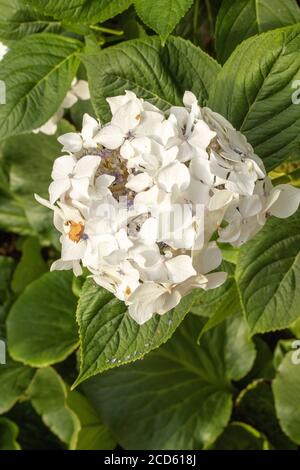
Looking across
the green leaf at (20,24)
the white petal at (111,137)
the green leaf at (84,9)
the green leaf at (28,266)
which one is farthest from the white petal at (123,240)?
the green leaf at (28,266)

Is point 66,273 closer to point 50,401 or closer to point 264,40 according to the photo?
point 50,401

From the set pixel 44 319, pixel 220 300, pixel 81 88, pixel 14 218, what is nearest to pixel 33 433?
pixel 44 319

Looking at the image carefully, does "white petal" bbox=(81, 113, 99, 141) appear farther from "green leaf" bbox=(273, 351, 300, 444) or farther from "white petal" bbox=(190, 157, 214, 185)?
"green leaf" bbox=(273, 351, 300, 444)

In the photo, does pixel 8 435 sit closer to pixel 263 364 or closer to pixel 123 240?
pixel 263 364

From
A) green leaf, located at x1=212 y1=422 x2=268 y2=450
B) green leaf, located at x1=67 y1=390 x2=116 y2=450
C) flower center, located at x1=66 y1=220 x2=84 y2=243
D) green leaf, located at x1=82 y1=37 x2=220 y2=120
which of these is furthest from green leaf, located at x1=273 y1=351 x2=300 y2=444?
flower center, located at x1=66 y1=220 x2=84 y2=243

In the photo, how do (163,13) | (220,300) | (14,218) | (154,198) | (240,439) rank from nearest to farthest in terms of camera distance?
1. (154,198)
2. (163,13)
3. (220,300)
4. (240,439)
5. (14,218)
